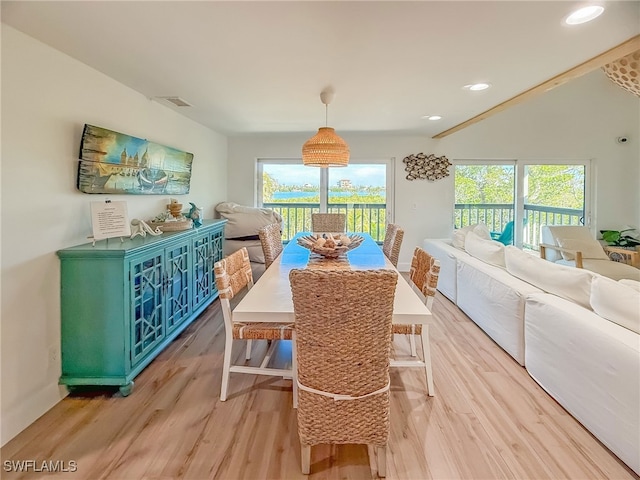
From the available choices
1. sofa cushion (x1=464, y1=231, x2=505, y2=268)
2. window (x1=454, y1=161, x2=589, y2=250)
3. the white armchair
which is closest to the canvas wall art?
sofa cushion (x1=464, y1=231, x2=505, y2=268)

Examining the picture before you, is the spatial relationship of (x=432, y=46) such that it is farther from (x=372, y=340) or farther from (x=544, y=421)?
Result: (x=544, y=421)

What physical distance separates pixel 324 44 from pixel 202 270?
2446 mm

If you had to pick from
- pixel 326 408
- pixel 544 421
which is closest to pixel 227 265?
pixel 326 408

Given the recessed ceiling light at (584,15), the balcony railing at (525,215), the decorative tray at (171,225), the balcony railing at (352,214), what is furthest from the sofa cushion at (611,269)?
the decorative tray at (171,225)

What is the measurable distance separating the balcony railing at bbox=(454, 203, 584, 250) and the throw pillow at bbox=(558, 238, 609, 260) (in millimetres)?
1123

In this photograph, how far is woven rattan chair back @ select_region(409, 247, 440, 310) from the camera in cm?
213

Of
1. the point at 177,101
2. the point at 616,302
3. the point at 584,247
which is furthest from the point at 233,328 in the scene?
the point at 584,247

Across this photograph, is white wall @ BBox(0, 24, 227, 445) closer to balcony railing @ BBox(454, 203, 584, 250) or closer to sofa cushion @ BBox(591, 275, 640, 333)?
sofa cushion @ BBox(591, 275, 640, 333)

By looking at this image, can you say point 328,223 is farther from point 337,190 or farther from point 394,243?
point 394,243

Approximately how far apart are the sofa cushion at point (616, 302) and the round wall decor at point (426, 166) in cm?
377

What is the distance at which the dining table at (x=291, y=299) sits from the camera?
1661 mm

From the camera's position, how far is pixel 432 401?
7.04 feet

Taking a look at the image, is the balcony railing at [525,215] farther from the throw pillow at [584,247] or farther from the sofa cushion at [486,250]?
the sofa cushion at [486,250]

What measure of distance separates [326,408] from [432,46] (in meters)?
2.10
